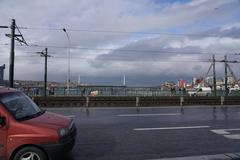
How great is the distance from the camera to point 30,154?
6512 mm

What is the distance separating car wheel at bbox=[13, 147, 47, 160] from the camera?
6477 mm

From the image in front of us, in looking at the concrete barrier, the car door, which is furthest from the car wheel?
the concrete barrier

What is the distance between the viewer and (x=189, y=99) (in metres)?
30.4

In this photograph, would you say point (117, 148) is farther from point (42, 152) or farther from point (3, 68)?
point (3, 68)

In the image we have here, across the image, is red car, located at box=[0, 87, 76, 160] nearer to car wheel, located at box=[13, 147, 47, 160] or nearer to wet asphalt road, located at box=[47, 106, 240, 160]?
car wheel, located at box=[13, 147, 47, 160]

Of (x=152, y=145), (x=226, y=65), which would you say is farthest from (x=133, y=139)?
(x=226, y=65)

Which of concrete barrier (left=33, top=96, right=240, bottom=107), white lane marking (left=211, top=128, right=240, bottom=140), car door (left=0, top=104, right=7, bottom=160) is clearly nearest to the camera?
car door (left=0, top=104, right=7, bottom=160)

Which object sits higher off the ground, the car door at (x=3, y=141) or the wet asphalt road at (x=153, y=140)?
the car door at (x=3, y=141)

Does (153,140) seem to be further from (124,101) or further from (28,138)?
(124,101)

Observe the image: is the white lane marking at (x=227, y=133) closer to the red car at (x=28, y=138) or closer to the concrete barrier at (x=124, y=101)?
the red car at (x=28, y=138)

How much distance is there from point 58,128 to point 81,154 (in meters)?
1.93

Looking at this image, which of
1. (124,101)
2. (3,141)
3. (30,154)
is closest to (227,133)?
(30,154)

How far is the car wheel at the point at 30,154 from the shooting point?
21.2 ft

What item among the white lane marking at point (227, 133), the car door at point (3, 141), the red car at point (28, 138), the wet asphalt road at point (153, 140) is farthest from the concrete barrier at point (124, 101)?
the car door at point (3, 141)
